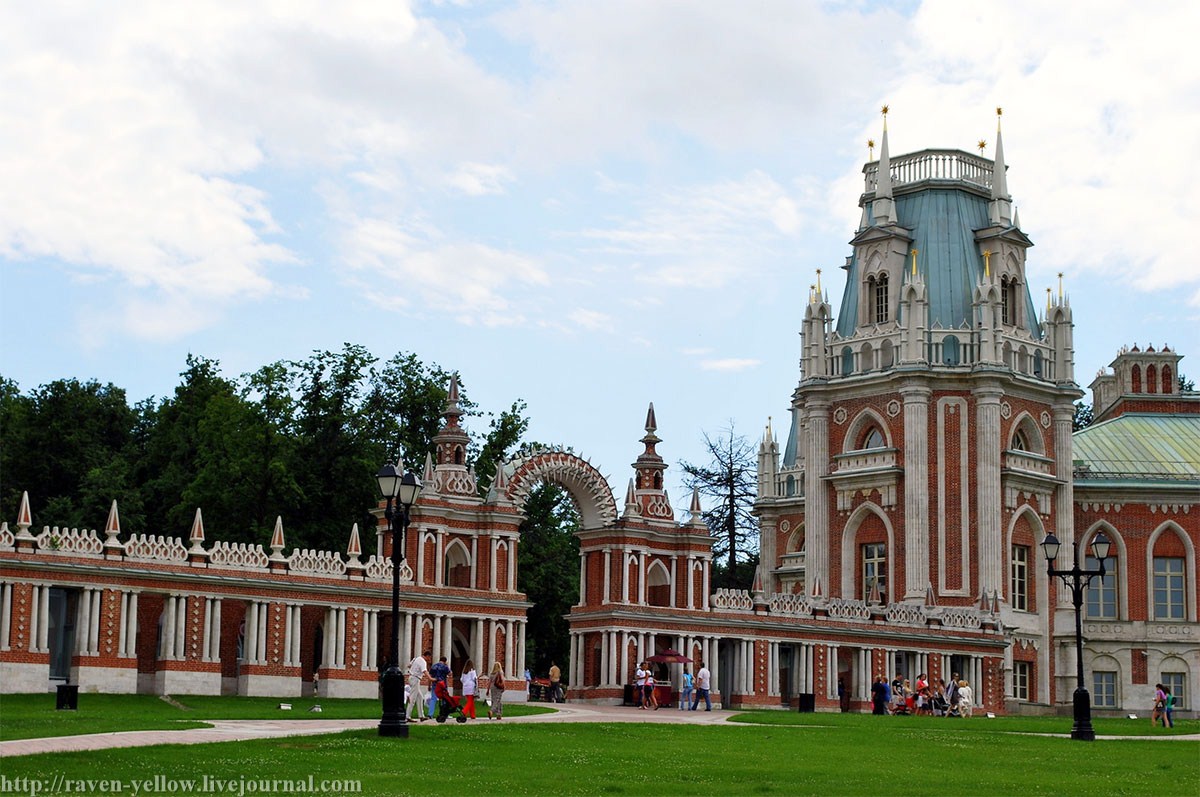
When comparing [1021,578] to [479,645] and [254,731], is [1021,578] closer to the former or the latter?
[479,645]

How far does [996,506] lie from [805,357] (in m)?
10.5

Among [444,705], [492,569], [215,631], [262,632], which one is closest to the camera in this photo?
[444,705]

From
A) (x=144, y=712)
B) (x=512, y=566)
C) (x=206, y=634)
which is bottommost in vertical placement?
(x=144, y=712)

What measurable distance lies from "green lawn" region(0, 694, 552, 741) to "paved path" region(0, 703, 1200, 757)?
89 centimetres

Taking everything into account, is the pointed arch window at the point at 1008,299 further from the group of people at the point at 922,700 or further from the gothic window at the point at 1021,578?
the group of people at the point at 922,700

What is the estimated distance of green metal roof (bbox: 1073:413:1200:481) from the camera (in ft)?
241

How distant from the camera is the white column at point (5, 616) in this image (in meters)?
46.3

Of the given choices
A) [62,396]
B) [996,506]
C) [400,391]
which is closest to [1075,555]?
[996,506]

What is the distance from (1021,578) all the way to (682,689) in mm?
19998

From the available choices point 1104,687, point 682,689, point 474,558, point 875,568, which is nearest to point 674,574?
point 682,689

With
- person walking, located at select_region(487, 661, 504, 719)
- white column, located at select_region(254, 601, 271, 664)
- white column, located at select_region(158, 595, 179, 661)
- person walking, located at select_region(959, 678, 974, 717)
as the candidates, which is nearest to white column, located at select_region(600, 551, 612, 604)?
person walking, located at select_region(959, 678, 974, 717)

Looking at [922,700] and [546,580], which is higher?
[546,580]

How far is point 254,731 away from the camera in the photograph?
31547 mm

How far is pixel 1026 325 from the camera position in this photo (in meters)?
71.0
